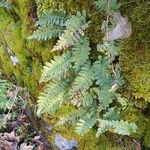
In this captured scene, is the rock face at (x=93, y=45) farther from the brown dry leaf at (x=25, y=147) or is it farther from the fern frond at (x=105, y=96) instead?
the brown dry leaf at (x=25, y=147)

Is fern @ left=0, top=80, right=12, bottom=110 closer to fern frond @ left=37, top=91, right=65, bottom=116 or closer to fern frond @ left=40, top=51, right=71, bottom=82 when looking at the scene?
fern frond @ left=37, top=91, right=65, bottom=116

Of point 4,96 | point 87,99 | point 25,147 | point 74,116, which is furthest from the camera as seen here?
point 25,147

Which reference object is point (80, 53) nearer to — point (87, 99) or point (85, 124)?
point (87, 99)

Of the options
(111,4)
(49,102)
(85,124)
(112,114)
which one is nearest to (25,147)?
(49,102)

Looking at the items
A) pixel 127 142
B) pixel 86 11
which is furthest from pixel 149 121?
pixel 86 11

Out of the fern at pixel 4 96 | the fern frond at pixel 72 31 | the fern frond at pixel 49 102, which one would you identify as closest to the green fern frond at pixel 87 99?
the fern frond at pixel 49 102

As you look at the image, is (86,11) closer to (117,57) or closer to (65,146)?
(117,57)

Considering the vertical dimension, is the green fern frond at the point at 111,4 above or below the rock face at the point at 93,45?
above
